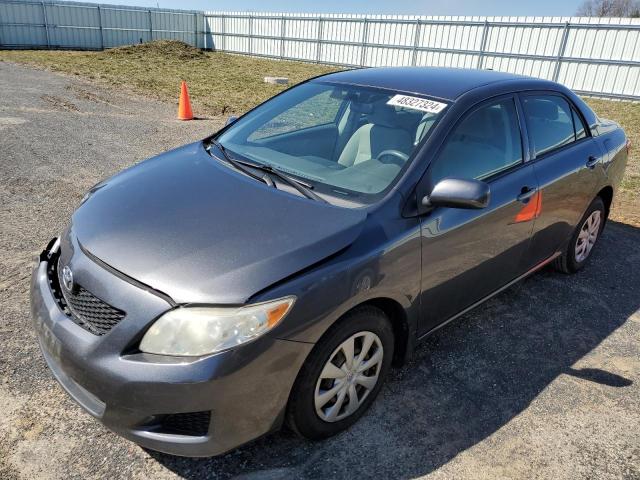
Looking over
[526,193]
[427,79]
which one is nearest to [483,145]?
[526,193]

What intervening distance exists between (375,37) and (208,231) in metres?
22.0

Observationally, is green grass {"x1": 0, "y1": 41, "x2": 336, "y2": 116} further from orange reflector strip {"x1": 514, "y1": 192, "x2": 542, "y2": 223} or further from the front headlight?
the front headlight

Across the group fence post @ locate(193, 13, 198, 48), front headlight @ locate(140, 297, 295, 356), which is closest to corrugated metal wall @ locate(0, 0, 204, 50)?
fence post @ locate(193, 13, 198, 48)

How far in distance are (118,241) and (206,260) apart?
48 centimetres

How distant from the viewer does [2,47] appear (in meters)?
24.7

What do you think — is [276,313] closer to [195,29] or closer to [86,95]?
[86,95]

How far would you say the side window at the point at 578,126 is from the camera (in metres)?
4.13

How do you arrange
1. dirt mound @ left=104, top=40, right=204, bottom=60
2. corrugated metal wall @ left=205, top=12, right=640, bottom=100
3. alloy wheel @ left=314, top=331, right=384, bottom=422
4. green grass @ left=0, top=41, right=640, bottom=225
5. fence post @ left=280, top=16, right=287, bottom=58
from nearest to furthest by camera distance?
alloy wheel @ left=314, top=331, right=384, bottom=422 → green grass @ left=0, top=41, right=640, bottom=225 → corrugated metal wall @ left=205, top=12, right=640, bottom=100 → dirt mound @ left=104, top=40, right=204, bottom=60 → fence post @ left=280, top=16, right=287, bottom=58

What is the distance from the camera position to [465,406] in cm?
289

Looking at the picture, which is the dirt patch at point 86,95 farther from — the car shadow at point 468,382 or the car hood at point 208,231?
the car shadow at point 468,382

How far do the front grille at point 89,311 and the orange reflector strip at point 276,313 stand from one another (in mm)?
603

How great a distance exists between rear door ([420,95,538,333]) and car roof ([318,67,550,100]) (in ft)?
0.59

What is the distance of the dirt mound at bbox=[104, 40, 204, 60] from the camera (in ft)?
76.0

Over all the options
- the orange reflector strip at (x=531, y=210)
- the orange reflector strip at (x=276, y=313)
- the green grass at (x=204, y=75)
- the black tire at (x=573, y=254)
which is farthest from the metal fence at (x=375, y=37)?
the orange reflector strip at (x=276, y=313)
